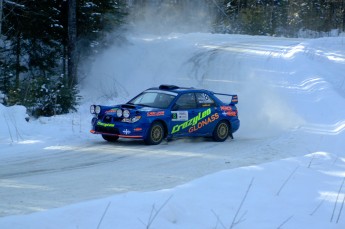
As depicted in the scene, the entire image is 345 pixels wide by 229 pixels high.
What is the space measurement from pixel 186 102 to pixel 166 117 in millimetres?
985

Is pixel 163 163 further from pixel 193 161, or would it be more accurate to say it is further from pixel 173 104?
pixel 173 104

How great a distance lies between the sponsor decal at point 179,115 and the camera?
13.2m

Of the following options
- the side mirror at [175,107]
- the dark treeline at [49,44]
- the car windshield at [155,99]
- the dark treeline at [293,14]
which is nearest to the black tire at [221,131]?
the side mirror at [175,107]

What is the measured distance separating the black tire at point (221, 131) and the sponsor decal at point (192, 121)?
478 millimetres

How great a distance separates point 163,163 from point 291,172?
293 cm

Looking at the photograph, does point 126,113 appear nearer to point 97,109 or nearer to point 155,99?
point 97,109

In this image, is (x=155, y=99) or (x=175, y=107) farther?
(x=155, y=99)

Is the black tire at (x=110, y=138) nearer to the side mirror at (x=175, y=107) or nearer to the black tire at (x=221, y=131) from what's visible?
the side mirror at (x=175, y=107)

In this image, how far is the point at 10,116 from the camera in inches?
544

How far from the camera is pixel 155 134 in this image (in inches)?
506

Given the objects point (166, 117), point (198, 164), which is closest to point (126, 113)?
point (166, 117)

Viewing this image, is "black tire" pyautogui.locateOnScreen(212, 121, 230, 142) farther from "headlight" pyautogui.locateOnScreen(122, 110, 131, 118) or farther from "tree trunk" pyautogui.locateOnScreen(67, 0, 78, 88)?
"tree trunk" pyautogui.locateOnScreen(67, 0, 78, 88)

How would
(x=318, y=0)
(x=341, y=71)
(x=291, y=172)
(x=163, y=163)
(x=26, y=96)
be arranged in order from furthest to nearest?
(x=318, y=0)
(x=341, y=71)
(x=26, y=96)
(x=163, y=163)
(x=291, y=172)

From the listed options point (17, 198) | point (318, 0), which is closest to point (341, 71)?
point (17, 198)
